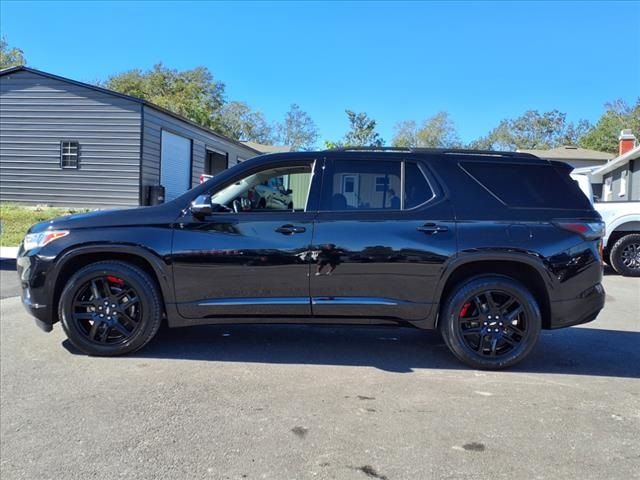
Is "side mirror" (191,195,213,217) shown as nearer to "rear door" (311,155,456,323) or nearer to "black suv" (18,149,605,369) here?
"black suv" (18,149,605,369)

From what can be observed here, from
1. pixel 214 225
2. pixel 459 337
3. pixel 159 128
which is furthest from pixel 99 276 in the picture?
pixel 159 128

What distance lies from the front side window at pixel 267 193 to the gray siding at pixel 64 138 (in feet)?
47.0

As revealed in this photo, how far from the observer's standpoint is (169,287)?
14.8 feet

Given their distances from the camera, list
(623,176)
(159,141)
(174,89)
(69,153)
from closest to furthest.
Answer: (69,153) < (159,141) < (623,176) < (174,89)

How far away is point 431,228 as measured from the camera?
445 centimetres

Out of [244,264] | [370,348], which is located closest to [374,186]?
[244,264]

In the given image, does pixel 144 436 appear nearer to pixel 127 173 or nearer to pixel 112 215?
pixel 112 215

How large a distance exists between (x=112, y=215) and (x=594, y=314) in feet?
14.2

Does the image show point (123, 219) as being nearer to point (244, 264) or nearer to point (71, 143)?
point (244, 264)

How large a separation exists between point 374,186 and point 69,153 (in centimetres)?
1674

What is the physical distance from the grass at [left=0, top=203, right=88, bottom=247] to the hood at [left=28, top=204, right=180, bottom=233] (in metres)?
10.1

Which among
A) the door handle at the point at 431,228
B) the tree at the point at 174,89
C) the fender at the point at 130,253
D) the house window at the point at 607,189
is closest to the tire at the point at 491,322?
the door handle at the point at 431,228

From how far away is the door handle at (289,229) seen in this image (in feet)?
14.7

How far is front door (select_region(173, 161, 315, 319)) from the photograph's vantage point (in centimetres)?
446
